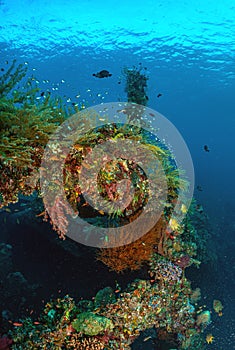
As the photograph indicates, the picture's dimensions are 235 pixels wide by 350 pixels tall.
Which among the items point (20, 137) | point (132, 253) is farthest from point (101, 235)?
point (20, 137)

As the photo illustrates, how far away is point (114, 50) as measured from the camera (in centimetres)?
3488

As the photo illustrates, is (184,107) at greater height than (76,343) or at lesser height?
greater

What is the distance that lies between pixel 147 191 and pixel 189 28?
28371 mm

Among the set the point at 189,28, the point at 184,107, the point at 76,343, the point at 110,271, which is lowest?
the point at 76,343

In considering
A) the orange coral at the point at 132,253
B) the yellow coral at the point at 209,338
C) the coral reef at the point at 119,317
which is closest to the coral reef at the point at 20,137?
the coral reef at the point at 119,317

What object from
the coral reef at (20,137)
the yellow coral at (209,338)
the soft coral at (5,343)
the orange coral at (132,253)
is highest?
the coral reef at (20,137)

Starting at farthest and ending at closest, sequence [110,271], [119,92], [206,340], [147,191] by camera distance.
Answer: [119,92] < [206,340] < [110,271] < [147,191]

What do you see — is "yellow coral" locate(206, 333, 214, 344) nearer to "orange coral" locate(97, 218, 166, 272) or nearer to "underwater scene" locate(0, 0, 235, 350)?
"underwater scene" locate(0, 0, 235, 350)

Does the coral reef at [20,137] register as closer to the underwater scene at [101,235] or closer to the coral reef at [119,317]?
the underwater scene at [101,235]

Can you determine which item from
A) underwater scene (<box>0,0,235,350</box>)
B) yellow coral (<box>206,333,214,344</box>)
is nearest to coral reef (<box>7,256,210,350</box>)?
underwater scene (<box>0,0,235,350</box>)

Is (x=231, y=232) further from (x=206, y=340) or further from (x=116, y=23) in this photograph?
(x=116, y=23)

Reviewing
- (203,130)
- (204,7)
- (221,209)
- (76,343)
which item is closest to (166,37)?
(204,7)

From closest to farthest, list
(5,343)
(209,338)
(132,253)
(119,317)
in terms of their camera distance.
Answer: (5,343) < (119,317) < (132,253) < (209,338)

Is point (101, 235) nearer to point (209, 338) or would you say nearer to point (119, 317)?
point (119, 317)
